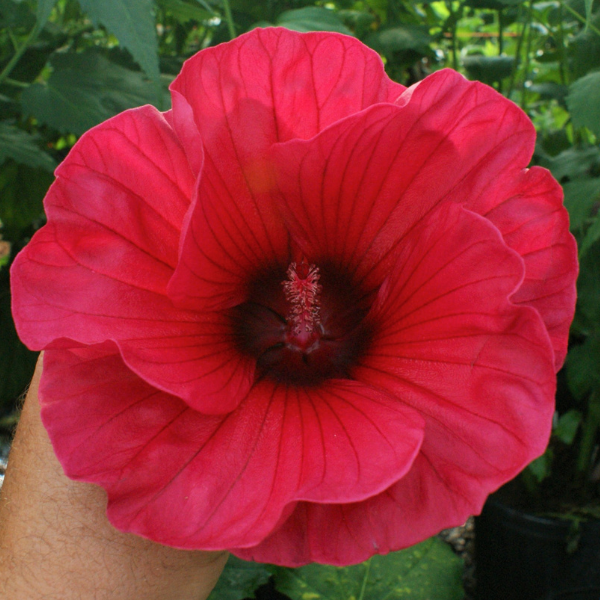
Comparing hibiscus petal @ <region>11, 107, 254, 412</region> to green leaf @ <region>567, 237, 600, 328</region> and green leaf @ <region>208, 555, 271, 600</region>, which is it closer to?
green leaf @ <region>208, 555, 271, 600</region>

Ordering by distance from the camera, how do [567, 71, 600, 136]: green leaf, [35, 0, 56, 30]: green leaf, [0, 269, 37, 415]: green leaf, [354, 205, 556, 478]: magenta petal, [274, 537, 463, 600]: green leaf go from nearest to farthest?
[354, 205, 556, 478]: magenta petal, [35, 0, 56, 30]: green leaf, [567, 71, 600, 136]: green leaf, [274, 537, 463, 600]: green leaf, [0, 269, 37, 415]: green leaf

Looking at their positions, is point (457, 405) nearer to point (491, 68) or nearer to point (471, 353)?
point (471, 353)

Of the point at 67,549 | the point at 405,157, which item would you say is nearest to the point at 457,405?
the point at 405,157

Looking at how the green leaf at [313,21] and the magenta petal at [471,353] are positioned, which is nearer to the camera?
the magenta petal at [471,353]

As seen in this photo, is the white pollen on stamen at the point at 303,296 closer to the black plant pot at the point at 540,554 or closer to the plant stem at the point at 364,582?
the plant stem at the point at 364,582

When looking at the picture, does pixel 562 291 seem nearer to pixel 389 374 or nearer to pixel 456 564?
pixel 389 374

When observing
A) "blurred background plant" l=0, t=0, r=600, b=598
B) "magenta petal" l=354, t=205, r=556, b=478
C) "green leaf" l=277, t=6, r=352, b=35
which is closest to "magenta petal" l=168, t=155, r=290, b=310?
"magenta petal" l=354, t=205, r=556, b=478

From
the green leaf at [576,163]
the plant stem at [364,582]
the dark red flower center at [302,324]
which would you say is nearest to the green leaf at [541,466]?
the plant stem at [364,582]

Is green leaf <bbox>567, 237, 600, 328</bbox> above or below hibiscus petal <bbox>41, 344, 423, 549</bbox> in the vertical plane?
below
